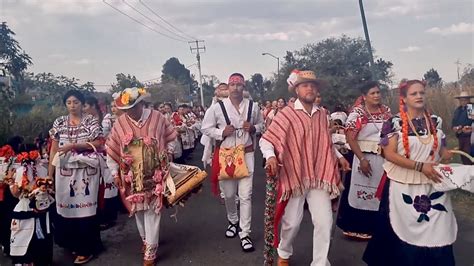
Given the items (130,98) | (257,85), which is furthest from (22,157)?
(257,85)

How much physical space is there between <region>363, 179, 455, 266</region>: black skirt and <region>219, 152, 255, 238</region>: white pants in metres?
1.61

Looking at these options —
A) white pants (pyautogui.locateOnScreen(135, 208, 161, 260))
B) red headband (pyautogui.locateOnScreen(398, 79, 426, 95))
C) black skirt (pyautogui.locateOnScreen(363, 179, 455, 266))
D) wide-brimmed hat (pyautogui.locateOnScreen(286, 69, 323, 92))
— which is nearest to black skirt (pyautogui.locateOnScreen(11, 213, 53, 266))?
white pants (pyautogui.locateOnScreen(135, 208, 161, 260))

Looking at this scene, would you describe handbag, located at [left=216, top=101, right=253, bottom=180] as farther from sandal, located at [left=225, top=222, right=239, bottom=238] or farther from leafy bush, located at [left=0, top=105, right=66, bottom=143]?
leafy bush, located at [left=0, top=105, right=66, bottom=143]

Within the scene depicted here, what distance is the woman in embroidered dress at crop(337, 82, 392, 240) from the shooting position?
566 centimetres

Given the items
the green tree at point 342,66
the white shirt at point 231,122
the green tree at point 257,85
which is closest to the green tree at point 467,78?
the green tree at point 342,66

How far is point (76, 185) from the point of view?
5.64 meters

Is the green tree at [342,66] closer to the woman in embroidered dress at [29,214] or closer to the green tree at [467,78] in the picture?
the green tree at [467,78]

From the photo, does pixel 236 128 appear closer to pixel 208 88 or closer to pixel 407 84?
pixel 407 84

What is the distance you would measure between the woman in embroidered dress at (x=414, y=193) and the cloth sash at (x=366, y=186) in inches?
55.8

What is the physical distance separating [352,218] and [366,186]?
45 cm

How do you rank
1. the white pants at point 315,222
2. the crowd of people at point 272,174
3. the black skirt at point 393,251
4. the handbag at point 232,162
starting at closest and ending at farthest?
the black skirt at point 393,251 → the crowd of people at point 272,174 → the white pants at point 315,222 → the handbag at point 232,162

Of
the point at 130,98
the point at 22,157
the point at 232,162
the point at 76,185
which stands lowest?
the point at 76,185

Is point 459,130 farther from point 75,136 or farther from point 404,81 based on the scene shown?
point 75,136

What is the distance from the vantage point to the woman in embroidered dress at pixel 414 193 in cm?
403
